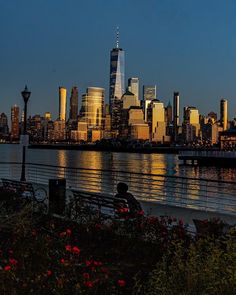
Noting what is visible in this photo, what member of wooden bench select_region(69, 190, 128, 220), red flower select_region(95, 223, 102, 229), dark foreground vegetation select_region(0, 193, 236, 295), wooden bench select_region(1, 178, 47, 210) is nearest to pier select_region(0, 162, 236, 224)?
wooden bench select_region(69, 190, 128, 220)

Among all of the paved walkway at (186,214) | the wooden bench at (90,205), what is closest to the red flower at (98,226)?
the wooden bench at (90,205)

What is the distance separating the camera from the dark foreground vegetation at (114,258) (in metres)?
4.98

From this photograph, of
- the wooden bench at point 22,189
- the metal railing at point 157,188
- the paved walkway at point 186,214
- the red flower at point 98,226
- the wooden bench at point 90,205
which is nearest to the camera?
the red flower at point 98,226

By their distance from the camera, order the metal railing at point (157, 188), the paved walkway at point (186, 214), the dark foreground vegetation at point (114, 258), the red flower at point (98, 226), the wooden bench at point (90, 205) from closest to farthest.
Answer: the dark foreground vegetation at point (114, 258) < the red flower at point (98, 226) < the wooden bench at point (90, 205) < the paved walkway at point (186, 214) < the metal railing at point (157, 188)

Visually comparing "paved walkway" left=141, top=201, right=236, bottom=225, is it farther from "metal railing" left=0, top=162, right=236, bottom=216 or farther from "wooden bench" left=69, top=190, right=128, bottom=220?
"wooden bench" left=69, top=190, right=128, bottom=220

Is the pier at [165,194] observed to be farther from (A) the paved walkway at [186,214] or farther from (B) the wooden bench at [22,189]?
(B) the wooden bench at [22,189]

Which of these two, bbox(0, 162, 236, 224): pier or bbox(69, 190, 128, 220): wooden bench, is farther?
bbox(0, 162, 236, 224): pier

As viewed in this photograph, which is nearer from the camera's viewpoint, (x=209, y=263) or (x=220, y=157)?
(x=209, y=263)

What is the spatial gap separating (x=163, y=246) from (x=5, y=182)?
9746 millimetres

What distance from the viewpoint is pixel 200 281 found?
4.82 meters

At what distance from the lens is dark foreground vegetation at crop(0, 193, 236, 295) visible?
498 cm

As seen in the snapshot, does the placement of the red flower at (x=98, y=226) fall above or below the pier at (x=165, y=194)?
above

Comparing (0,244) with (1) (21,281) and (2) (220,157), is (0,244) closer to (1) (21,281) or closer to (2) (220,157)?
(1) (21,281)

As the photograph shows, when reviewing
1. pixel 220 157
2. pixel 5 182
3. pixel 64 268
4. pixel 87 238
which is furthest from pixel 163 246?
pixel 220 157
